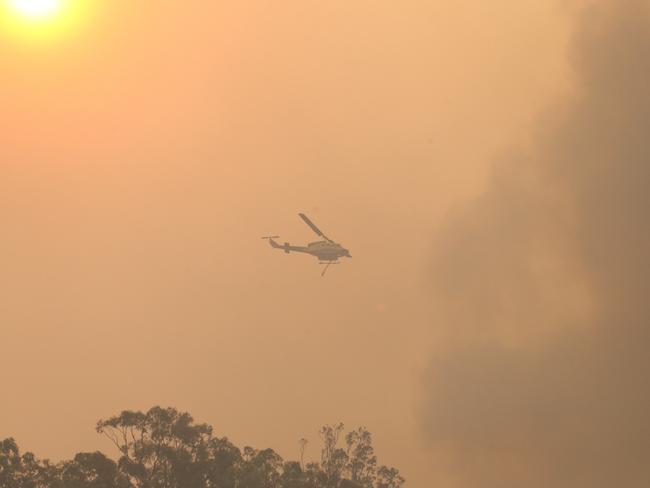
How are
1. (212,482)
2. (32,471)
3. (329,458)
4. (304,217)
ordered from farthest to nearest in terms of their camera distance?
(304,217)
(329,458)
(212,482)
(32,471)

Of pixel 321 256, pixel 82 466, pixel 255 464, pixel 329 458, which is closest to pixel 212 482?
pixel 255 464

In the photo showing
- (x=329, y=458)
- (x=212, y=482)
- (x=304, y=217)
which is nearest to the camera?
(x=212, y=482)

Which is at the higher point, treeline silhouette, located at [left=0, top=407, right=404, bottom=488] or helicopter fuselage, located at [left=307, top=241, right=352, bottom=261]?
helicopter fuselage, located at [left=307, top=241, right=352, bottom=261]

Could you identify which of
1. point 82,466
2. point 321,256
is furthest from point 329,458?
point 82,466

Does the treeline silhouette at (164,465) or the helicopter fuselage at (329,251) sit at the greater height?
the helicopter fuselage at (329,251)

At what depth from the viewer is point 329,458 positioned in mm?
130625

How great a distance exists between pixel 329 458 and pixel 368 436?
6776mm

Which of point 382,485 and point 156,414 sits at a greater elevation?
point 382,485

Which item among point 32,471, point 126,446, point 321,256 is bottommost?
point 32,471

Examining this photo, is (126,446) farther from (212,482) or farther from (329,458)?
(329,458)

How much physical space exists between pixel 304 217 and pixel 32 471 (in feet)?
184

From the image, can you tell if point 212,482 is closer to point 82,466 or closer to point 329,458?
point 82,466

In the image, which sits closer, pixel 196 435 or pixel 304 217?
pixel 196 435

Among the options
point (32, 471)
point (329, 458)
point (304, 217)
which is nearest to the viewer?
point (32, 471)
